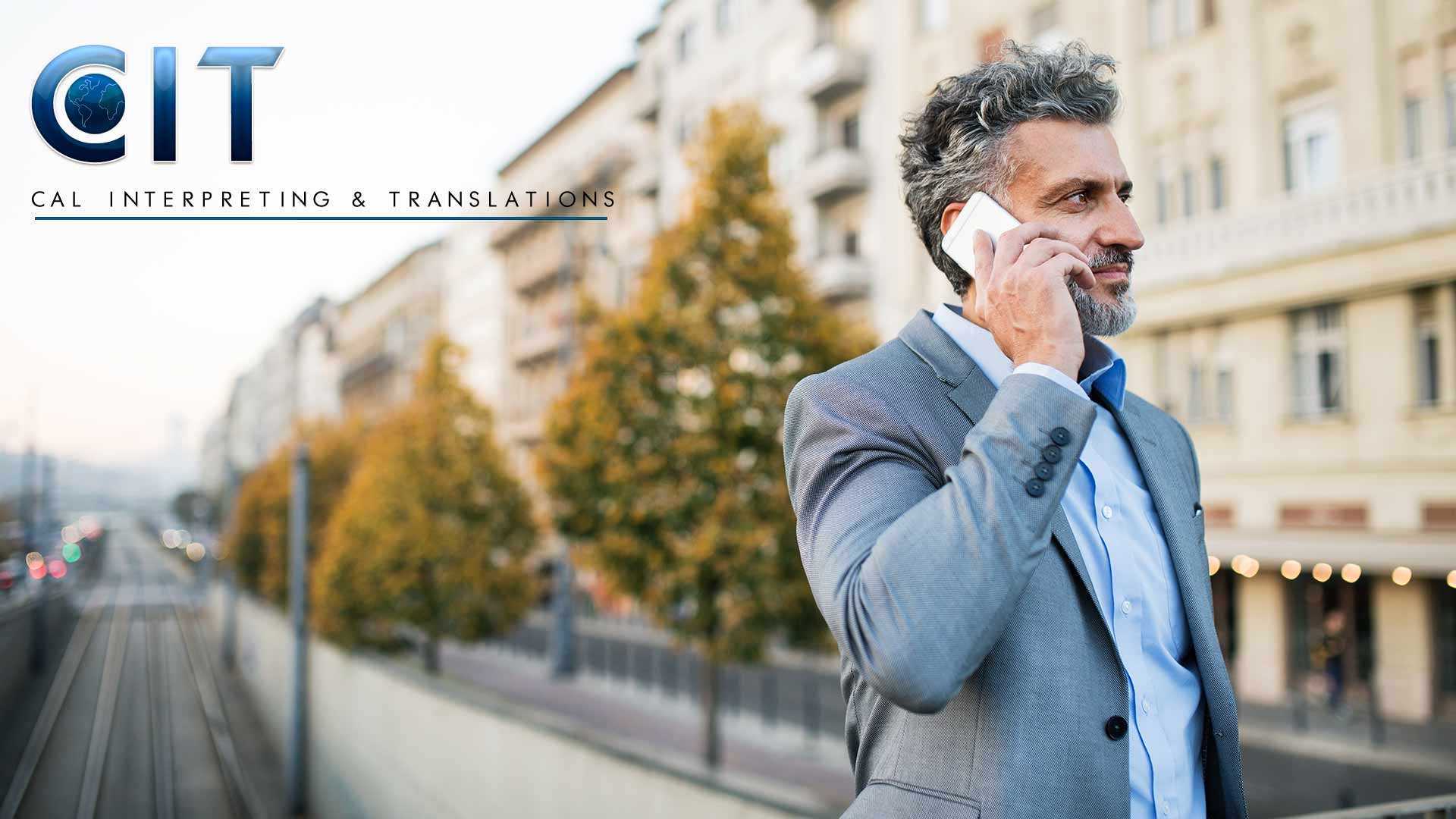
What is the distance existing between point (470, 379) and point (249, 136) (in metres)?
56.0

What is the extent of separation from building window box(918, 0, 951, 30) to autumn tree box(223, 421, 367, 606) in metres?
22.1

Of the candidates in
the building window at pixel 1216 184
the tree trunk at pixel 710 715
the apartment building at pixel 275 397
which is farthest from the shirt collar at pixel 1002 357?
the apartment building at pixel 275 397

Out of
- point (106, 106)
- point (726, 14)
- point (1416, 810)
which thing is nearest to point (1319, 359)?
point (1416, 810)

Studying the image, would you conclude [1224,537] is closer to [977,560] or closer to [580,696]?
[580,696]

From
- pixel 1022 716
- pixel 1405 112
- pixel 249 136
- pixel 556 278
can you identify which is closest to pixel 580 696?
pixel 1405 112

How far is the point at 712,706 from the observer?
13.5m

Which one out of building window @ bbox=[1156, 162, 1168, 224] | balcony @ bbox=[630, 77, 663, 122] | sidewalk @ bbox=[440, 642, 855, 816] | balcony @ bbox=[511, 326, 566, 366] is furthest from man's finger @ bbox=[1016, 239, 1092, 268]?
balcony @ bbox=[511, 326, 566, 366]

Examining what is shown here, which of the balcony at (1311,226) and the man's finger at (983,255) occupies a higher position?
the balcony at (1311,226)

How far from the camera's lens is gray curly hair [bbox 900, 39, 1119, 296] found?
1.78 meters

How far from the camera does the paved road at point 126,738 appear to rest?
77.0 ft

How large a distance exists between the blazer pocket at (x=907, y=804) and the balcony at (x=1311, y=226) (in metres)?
15.4

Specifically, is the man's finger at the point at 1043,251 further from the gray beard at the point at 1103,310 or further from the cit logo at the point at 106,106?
the cit logo at the point at 106,106

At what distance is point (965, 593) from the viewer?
1.40 meters

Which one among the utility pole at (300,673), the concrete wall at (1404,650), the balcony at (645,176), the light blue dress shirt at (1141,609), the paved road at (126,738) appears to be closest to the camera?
the light blue dress shirt at (1141,609)
